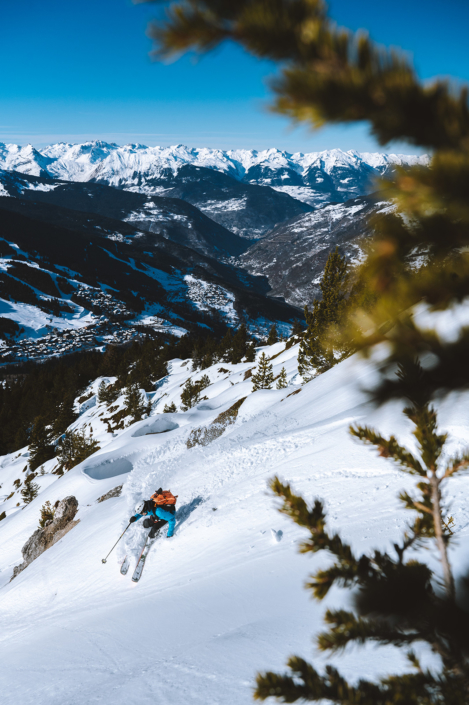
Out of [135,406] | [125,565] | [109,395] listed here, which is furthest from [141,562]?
[109,395]

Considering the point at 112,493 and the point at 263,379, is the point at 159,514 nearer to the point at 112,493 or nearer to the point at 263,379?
the point at 112,493

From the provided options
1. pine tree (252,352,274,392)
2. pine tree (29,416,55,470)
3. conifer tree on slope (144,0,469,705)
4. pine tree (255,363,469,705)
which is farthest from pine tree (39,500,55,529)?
pine tree (29,416,55,470)

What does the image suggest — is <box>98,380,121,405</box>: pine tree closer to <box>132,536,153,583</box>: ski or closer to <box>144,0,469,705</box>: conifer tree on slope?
<box>132,536,153,583</box>: ski

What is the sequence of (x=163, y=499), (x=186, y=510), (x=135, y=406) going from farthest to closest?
1. (x=135, y=406)
2. (x=186, y=510)
3. (x=163, y=499)

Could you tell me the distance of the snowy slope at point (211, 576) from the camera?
4988 mm

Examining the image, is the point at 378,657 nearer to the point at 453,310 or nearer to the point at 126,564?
the point at 453,310

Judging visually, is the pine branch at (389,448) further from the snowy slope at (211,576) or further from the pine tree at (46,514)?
the pine tree at (46,514)

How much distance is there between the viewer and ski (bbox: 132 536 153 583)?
9609 millimetres

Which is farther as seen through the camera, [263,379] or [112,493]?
[263,379]

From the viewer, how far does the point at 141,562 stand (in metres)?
9.86

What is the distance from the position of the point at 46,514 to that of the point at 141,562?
11498mm

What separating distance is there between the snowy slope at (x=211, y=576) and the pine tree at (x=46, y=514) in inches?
83.1

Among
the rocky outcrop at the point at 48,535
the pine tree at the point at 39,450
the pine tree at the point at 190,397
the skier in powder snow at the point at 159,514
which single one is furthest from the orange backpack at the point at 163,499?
the pine tree at the point at 39,450

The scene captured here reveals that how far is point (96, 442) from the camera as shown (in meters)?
39.3
